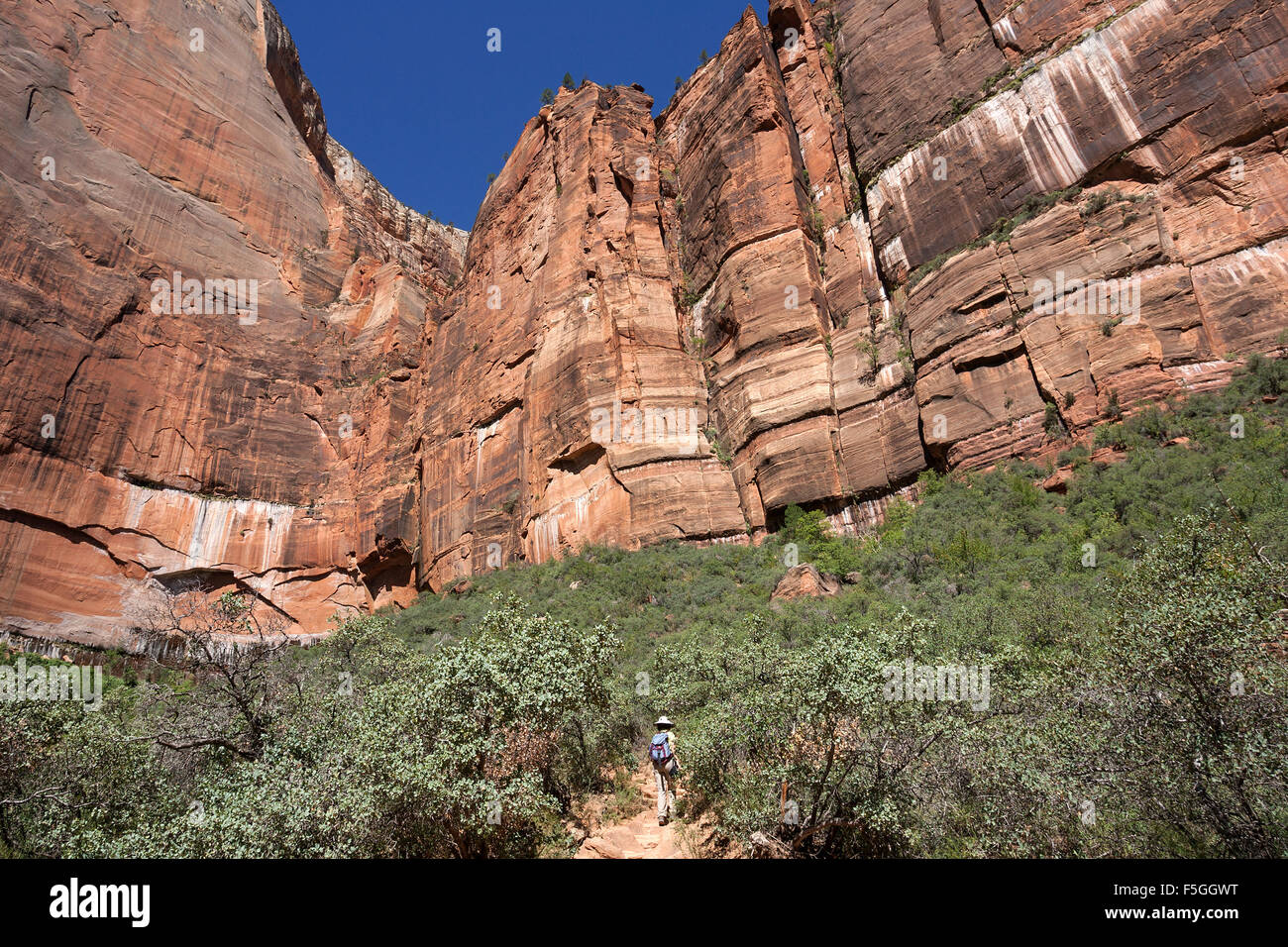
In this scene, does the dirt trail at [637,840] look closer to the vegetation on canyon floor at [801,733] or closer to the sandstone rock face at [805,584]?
the vegetation on canyon floor at [801,733]

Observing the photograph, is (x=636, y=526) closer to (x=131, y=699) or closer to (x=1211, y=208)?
(x=131, y=699)

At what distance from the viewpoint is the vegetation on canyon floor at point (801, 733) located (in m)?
6.41

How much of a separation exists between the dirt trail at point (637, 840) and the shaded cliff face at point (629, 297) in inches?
626

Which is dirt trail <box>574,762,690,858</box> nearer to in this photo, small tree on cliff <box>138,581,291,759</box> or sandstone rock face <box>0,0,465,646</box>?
small tree on cliff <box>138,581,291,759</box>

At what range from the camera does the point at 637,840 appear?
9.71 m

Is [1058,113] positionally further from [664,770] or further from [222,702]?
[222,702]

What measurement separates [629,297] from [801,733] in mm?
25656

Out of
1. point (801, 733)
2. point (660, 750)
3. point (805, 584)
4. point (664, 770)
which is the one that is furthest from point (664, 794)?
point (805, 584)

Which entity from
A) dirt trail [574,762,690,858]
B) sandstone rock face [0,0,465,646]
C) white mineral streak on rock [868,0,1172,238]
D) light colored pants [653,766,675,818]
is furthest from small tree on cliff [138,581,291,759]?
white mineral streak on rock [868,0,1172,238]

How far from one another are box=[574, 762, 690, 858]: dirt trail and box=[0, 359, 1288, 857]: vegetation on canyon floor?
56 cm

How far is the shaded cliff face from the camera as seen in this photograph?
1998 centimetres

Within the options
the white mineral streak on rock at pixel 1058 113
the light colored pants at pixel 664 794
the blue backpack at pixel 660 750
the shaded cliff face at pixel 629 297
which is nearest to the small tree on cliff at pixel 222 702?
the blue backpack at pixel 660 750
